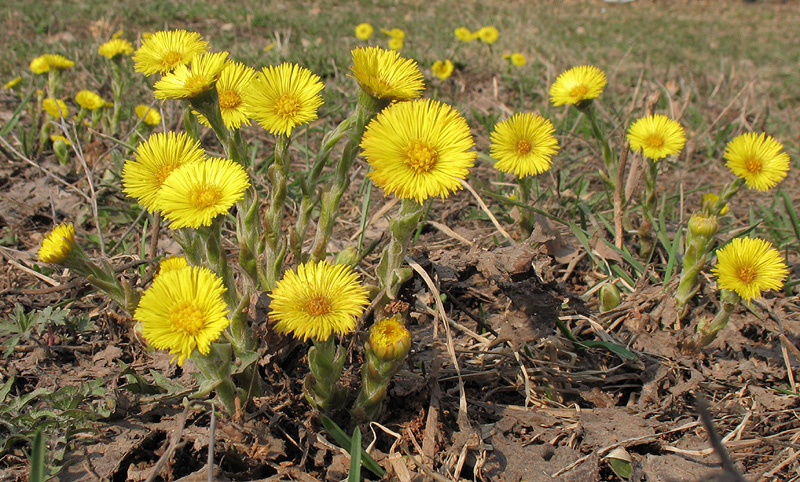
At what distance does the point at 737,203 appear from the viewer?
3031 millimetres

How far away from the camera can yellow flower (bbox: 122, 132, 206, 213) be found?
1.38 m

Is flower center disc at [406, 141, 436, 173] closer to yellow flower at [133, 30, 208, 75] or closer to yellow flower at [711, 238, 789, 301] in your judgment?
yellow flower at [133, 30, 208, 75]

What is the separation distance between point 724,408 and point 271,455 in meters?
1.30

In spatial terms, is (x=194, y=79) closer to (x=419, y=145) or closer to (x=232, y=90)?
(x=232, y=90)

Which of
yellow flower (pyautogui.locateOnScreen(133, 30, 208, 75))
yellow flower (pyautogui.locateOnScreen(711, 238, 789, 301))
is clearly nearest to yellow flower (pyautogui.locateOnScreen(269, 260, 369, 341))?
yellow flower (pyautogui.locateOnScreen(133, 30, 208, 75))

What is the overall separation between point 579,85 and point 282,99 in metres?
1.34

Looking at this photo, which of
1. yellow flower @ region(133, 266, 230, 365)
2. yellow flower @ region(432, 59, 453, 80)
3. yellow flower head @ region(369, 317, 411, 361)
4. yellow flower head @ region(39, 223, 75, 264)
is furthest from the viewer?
yellow flower @ region(432, 59, 453, 80)

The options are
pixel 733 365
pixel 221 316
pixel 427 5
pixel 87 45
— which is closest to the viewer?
pixel 221 316

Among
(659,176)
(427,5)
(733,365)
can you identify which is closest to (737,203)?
(659,176)

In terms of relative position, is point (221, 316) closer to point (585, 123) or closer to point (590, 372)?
point (590, 372)

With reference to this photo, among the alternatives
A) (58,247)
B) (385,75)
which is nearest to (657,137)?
(385,75)

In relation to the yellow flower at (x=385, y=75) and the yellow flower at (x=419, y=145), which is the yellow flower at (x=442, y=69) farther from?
the yellow flower at (x=419, y=145)

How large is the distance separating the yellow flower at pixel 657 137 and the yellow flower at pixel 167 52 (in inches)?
66.1

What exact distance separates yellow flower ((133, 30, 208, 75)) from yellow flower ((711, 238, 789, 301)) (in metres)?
1.66
